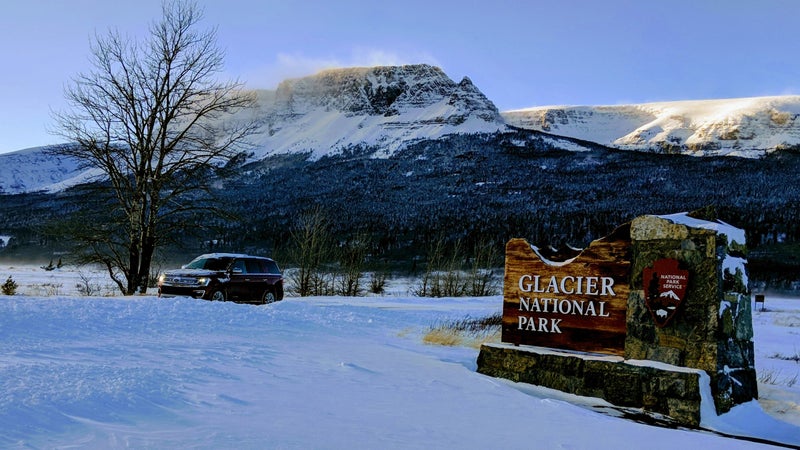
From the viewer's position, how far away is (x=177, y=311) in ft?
34.9

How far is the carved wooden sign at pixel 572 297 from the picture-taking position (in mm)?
6934

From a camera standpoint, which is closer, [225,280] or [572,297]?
[572,297]

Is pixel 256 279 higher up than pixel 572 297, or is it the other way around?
pixel 572 297

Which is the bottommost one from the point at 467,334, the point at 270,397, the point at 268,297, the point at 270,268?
the point at 467,334

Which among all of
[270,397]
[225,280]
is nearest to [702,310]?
[270,397]

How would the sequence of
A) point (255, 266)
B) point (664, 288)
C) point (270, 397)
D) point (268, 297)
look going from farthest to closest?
1. point (268, 297)
2. point (255, 266)
3. point (664, 288)
4. point (270, 397)

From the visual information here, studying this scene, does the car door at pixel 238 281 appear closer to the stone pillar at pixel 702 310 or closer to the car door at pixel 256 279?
the car door at pixel 256 279

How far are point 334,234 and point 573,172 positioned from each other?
56882mm

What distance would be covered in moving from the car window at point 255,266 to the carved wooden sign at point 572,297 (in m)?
11.1

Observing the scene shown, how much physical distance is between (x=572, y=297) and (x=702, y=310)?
1573 mm

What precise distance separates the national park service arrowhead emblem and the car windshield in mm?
12715

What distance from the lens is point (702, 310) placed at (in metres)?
6.11

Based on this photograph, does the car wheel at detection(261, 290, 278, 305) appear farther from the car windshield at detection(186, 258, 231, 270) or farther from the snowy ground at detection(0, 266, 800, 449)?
the snowy ground at detection(0, 266, 800, 449)

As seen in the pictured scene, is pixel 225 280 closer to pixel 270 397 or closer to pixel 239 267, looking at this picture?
pixel 239 267
